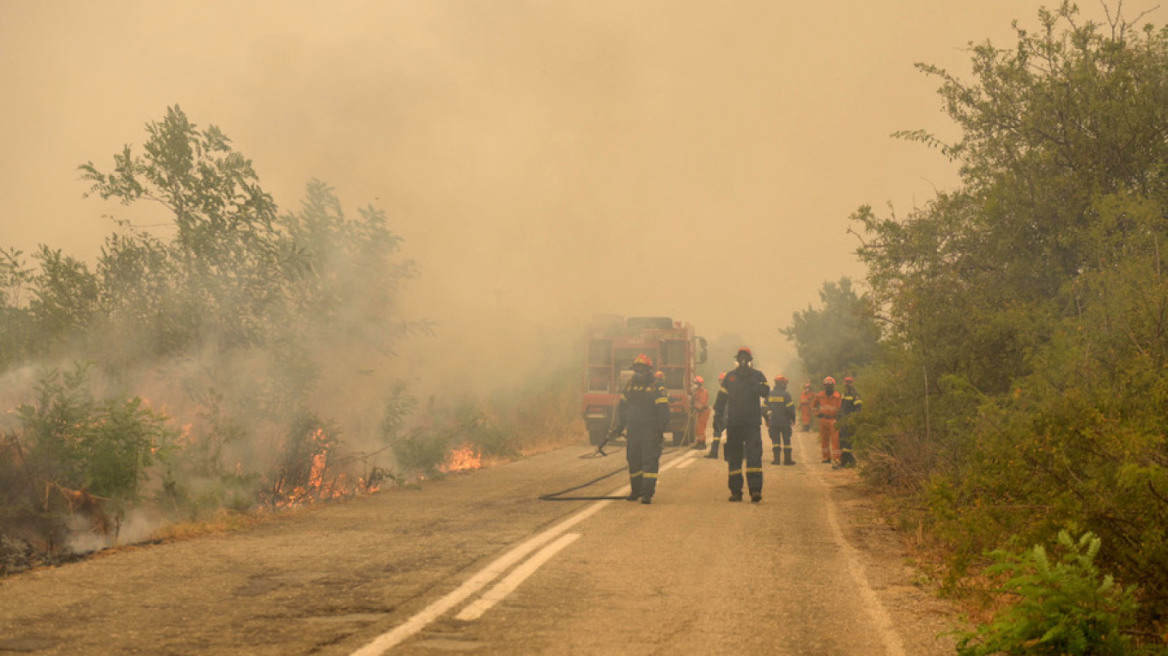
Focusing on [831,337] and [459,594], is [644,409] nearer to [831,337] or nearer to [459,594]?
[459,594]

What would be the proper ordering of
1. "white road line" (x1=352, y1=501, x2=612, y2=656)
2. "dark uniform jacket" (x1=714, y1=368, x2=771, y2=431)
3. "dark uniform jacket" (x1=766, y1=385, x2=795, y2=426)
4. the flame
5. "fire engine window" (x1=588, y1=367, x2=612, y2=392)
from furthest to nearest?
"fire engine window" (x1=588, y1=367, x2=612, y2=392)
"dark uniform jacket" (x1=766, y1=385, x2=795, y2=426)
the flame
"dark uniform jacket" (x1=714, y1=368, x2=771, y2=431)
"white road line" (x1=352, y1=501, x2=612, y2=656)

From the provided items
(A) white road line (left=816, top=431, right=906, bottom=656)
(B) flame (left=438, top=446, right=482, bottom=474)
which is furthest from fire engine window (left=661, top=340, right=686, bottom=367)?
(A) white road line (left=816, top=431, right=906, bottom=656)

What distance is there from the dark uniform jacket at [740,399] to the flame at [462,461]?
21.9 feet

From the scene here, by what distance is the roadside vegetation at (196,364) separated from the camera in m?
9.23

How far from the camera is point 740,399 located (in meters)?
13.1

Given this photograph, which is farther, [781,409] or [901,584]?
[781,409]

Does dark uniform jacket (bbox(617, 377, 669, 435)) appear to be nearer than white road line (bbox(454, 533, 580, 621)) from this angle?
No

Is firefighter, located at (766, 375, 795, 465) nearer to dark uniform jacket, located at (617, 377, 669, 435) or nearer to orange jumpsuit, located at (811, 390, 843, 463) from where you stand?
orange jumpsuit, located at (811, 390, 843, 463)

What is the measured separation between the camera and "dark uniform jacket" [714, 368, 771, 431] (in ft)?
42.9

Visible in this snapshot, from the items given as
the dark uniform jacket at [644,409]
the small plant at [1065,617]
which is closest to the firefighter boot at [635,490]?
the dark uniform jacket at [644,409]

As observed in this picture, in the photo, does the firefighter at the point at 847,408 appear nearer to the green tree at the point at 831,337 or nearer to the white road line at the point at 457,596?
the white road line at the point at 457,596

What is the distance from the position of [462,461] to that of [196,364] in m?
7.79

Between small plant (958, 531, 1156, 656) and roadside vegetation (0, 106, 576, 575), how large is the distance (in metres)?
7.35

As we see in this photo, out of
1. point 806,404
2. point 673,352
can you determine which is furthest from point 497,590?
point 806,404
